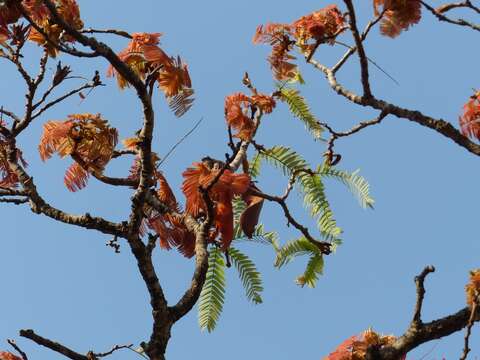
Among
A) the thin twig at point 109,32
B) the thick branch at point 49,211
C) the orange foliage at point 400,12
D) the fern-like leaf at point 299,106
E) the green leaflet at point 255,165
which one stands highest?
the fern-like leaf at point 299,106

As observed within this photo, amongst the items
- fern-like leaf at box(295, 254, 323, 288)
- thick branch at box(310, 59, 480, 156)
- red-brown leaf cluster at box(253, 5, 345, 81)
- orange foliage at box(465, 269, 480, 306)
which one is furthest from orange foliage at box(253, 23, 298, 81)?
orange foliage at box(465, 269, 480, 306)

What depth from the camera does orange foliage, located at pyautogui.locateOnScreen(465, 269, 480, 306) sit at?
3689mm

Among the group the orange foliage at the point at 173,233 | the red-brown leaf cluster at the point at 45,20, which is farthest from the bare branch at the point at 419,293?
the red-brown leaf cluster at the point at 45,20

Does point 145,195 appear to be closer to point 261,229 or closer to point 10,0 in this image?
point 10,0

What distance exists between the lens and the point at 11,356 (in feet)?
12.7

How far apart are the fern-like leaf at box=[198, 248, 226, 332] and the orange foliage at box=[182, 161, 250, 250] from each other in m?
1.94

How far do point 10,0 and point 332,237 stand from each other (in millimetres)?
4459

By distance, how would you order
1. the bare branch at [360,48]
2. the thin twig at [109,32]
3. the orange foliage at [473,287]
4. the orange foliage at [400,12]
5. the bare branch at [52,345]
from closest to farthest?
the bare branch at [52,345] → the orange foliage at [473,287] → the bare branch at [360,48] → the thin twig at [109,32] → the orange foliage at [400,12]

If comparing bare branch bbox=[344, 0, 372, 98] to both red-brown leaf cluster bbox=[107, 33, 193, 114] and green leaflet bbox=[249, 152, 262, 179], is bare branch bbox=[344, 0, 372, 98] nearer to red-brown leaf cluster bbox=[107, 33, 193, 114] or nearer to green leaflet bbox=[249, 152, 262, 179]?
red-brown leaf cluster bbox=[107, 33, 193, 114]

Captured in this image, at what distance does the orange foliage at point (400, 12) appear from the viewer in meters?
5.31

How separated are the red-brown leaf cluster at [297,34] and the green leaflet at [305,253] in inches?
74.5

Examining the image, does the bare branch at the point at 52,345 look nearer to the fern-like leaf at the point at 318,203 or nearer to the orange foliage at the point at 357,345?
the orange foliage at the point at 357,345

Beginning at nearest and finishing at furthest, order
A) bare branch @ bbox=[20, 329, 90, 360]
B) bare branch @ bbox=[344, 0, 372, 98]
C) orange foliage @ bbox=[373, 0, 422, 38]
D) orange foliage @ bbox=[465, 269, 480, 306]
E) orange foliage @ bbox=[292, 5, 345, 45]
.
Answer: bare branch @ bbox=[20, 329, 90, 360]
orange foliage @ bbox=[465, 269, 480, 306]
bare branch @ bbox=[344, 0, 372, 98]
orange foliage @ bbox=[373, 0, 422, 38]
orange foliage @ bbox=[292, 5, 345, 45]

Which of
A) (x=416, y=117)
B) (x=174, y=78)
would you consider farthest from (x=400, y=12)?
(x=174, y=78)
